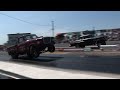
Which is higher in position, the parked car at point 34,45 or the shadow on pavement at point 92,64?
the parked car at point 34,45

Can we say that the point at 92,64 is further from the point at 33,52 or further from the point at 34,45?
the point at 33,52

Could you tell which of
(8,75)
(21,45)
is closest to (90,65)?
(8,75)

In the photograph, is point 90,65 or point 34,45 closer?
point 90,65

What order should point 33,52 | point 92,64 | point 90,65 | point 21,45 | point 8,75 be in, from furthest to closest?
point 21,45 → point 33,52 → point 92,64 → point 90,65 → point 8,75

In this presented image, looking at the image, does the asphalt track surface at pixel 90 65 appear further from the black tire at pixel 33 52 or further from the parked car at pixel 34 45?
the black tire at pixel 33 52

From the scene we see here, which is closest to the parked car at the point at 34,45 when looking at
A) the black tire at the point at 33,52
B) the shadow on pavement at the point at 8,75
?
the black tire at the point at 33,52

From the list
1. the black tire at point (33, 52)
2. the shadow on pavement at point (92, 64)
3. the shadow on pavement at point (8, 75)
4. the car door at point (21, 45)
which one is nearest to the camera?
the shadow on pavement at point (8, 75)

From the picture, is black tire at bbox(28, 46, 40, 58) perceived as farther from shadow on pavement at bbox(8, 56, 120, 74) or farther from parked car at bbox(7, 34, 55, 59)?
shadow on pavement at bbox(8, 56, 120, 74)

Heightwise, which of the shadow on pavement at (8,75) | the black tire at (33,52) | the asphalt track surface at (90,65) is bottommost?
the shadow on pavement at (8,75)
